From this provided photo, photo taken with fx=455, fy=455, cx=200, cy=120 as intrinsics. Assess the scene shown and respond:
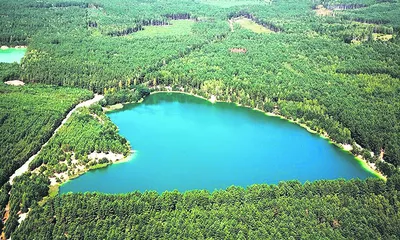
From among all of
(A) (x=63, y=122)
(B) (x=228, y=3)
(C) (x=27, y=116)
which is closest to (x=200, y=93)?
(A) (x=63, y=122)

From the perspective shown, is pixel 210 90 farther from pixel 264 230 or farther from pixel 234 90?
pixel 264 230

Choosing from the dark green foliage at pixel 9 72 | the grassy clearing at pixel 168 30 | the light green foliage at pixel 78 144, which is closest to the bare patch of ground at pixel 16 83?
the dark green foliage at pixel 9 72

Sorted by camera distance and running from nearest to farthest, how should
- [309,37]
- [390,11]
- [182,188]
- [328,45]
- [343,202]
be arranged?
[343,202] < [182,188] < [328,45] < [309,37] < [390,11]

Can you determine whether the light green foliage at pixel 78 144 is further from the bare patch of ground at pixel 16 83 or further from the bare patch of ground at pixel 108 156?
the bare patch of ground at pixel 16 83

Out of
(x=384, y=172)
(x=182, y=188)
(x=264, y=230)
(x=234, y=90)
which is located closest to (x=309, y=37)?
(x=234, y=90)

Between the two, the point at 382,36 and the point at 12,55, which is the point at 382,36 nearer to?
the point at 382,36

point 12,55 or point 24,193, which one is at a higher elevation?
point 12,55

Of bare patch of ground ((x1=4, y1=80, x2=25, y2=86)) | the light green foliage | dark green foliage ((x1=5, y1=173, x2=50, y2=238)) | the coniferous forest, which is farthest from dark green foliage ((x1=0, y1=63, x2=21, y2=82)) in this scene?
dark green foliage ((x1=5, y1=173, x2=50, y2=238))

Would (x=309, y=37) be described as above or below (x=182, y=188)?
above
